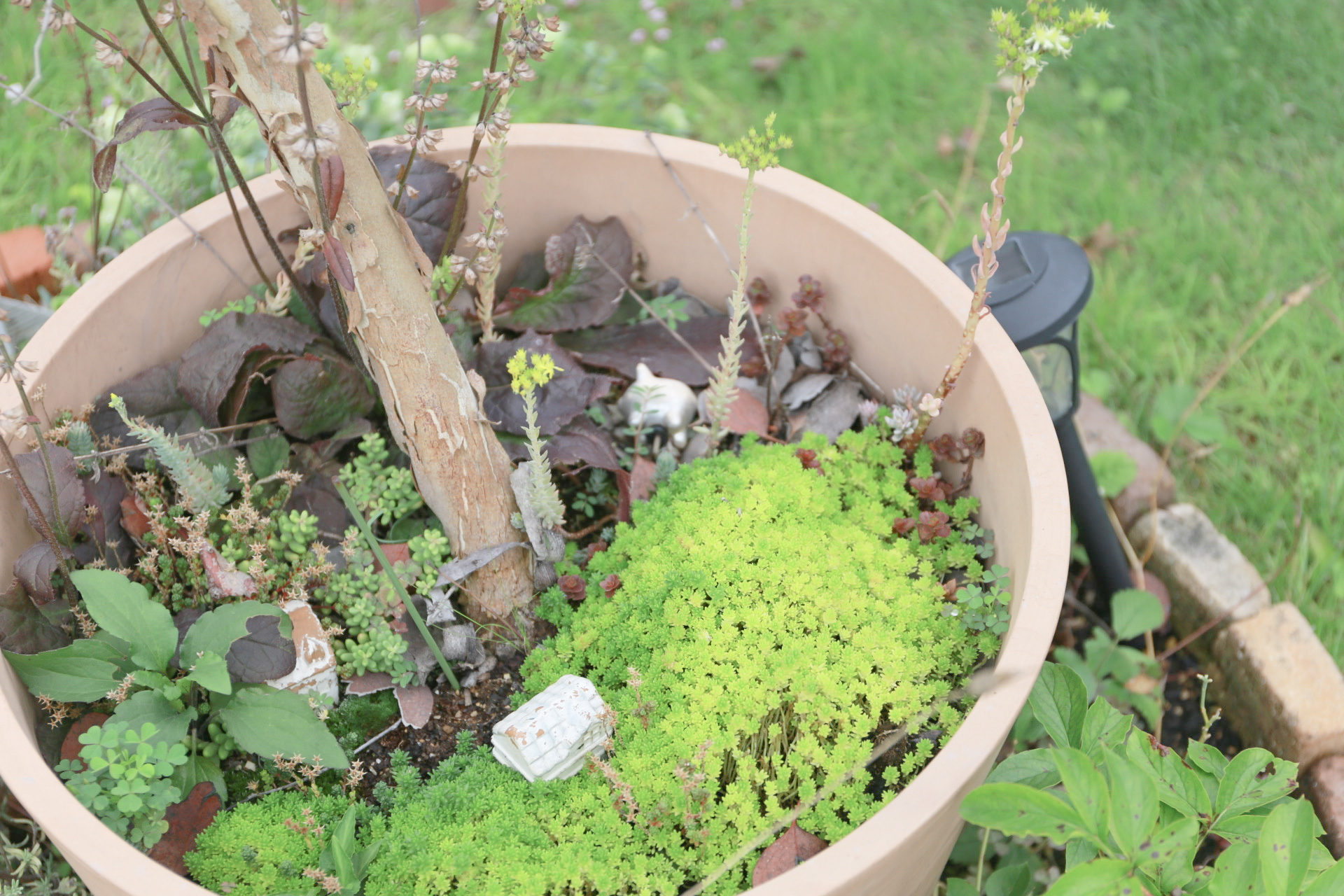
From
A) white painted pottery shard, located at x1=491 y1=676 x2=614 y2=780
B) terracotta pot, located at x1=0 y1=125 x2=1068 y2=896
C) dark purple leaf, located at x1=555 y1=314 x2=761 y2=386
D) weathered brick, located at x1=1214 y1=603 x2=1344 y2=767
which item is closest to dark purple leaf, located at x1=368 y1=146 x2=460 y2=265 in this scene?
terracotta pot, located at x1=0 y1=125 x2=1068 y2=896

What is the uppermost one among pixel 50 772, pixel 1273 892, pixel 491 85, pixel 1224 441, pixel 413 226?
pixel 491 85

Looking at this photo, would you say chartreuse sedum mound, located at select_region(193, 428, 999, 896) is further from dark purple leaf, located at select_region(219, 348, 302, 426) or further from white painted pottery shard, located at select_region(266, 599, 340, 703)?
dark purple leaf, located at select_region(219, 348, 302, 426)

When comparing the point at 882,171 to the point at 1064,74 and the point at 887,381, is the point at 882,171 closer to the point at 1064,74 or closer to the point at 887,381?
the point at 1064,74

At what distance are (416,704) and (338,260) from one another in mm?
806

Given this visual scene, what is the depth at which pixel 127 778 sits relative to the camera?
1.47 meters

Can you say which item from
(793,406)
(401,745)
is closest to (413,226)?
(793,406)

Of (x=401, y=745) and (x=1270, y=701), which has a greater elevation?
(x=401, y=745)

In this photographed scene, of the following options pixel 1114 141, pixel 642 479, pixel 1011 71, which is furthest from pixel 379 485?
pixel 1114 141

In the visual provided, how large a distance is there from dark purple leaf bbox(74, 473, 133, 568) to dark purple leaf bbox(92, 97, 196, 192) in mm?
547

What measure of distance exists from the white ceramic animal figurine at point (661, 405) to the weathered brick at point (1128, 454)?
102 cm

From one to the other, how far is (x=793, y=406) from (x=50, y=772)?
1477mm

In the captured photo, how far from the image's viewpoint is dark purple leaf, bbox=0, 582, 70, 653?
1.60 meters

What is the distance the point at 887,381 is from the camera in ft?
7.06

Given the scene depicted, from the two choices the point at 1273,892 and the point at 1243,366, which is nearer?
the point at 1273,892
